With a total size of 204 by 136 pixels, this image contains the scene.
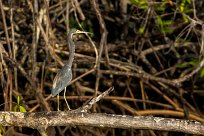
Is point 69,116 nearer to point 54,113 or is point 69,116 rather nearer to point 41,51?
point 54,113

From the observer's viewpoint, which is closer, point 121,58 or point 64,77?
point 64,77

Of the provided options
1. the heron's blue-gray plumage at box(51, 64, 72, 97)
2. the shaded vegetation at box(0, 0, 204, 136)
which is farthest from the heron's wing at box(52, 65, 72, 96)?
the shaded vegetation at box(0, 0, 204, 136)

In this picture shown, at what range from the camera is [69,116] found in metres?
2.11

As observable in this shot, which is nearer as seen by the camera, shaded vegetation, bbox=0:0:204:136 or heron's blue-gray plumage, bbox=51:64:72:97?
heron's blue-gray plumage, bbox=51:64:72:97

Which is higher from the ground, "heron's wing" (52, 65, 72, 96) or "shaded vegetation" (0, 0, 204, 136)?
"heron's wing" (52, 65, 72, 96)

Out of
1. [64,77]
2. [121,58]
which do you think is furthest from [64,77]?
[121,58]

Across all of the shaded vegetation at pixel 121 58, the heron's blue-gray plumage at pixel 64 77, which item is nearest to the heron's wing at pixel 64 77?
the heron's blue-gray plumage at pixel 64 77

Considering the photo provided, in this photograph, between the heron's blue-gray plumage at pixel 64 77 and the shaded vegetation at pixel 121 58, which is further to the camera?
the shaded vegetation at pixel 121 58

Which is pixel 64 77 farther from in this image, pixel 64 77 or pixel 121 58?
pixel 121 58

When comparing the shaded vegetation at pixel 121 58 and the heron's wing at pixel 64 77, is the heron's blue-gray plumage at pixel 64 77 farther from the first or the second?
the shaded vegetation at pixel 121 58

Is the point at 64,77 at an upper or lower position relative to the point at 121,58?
upper

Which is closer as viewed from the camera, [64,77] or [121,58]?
[64,77]

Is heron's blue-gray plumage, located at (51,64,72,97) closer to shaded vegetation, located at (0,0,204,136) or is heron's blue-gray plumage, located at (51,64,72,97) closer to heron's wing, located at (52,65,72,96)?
heron's wing, located at (52,65,72,96)

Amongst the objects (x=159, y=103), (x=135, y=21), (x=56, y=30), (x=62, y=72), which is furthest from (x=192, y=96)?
(x=62, y=72)
